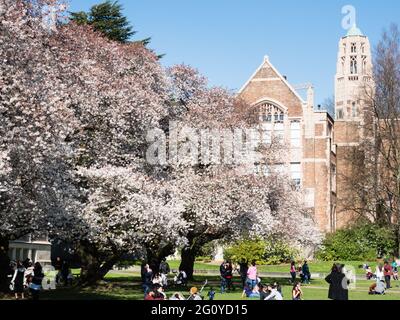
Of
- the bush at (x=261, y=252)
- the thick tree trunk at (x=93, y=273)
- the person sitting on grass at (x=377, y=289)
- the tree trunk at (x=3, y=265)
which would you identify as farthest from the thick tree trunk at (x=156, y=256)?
the bush at (x=261, y=252)

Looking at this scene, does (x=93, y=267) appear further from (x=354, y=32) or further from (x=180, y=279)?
(x=354, y=32)

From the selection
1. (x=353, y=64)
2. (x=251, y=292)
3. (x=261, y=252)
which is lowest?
(x=251, y=292)

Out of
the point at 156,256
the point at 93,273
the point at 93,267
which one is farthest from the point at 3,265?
the point at 156,256

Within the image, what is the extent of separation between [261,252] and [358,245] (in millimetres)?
9697

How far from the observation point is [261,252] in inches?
2143

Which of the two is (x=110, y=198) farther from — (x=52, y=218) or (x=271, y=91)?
(x=271, y=91)

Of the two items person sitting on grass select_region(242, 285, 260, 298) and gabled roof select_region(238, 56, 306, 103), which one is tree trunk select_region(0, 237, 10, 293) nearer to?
person sitting on grass select_region(242, 285, 260, 298)

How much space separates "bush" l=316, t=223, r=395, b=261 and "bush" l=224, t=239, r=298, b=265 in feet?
12.6

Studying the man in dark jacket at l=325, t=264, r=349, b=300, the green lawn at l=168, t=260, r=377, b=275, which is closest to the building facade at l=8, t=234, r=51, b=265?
the green lawn at l=168, t=260, r=377, b=275

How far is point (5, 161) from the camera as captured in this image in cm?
2081

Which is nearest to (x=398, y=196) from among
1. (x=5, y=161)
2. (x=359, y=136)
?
(x=359, y=136)

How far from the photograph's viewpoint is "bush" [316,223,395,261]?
191ft

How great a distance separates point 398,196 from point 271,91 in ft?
49.5
